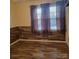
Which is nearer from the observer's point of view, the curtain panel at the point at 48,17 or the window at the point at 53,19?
the curtain panel at the point at 48,17

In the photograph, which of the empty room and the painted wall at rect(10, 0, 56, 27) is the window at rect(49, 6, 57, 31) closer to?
the empty room

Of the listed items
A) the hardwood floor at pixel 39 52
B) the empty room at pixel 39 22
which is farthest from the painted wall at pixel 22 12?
the hardwood floor at pixel 39 52

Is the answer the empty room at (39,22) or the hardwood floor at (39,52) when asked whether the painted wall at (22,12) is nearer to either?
the empty room at (39,22)

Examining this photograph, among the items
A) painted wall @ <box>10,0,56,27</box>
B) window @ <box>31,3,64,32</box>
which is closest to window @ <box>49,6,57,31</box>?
window @ <box>31,3,64,32</box>

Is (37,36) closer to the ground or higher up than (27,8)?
closer to the ground

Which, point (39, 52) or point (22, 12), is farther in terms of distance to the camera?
point (22, 12)

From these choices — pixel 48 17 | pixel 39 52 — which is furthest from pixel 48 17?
pixel 39 52

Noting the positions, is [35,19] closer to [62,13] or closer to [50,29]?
[50,29]

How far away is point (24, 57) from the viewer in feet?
14.6

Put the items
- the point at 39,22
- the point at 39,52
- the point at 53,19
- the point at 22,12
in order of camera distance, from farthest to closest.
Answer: the point at 22,12, the point at 39,22, the point at 53,19, the point at 39,52

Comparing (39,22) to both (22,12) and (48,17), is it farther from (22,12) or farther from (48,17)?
(22,12)

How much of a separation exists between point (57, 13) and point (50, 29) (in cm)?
93
